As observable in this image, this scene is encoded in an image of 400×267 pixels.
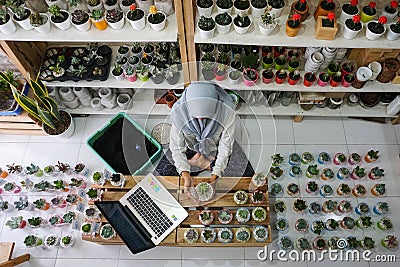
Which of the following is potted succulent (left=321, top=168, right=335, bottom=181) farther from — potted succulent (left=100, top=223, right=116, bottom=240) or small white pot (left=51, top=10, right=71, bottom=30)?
small white pot (left=51, top=10, right=71, bottom=30)

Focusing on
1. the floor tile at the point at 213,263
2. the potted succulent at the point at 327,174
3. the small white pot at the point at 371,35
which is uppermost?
the small white pot at the point at 371,35

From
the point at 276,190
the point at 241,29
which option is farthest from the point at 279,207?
the point at 241,29

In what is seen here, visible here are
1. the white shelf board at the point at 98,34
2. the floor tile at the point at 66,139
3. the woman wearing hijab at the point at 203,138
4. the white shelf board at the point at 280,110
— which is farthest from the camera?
the floor tile at the point at 66,139

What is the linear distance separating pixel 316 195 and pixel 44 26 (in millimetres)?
2224

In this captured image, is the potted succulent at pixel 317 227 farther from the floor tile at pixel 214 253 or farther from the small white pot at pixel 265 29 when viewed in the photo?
the small white pot at pixel 265 29

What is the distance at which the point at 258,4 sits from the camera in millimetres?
2391

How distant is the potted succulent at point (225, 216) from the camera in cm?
262

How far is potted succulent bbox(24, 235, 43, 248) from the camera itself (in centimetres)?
278

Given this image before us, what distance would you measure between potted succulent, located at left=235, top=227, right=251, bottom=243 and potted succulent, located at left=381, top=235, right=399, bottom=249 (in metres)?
0.99

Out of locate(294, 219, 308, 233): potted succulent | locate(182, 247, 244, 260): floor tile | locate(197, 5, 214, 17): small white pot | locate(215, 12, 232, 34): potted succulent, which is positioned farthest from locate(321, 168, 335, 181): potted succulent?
locate(197, 5, 214, 17): small white pot

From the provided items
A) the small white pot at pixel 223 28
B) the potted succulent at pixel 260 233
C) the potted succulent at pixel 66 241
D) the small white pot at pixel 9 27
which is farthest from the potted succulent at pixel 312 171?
the small white pot at pixel 9 27

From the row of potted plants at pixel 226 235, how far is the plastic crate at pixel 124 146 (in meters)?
0.58

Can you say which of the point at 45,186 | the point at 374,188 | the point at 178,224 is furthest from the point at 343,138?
the point at 45,186

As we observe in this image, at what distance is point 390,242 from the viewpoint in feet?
8.95
